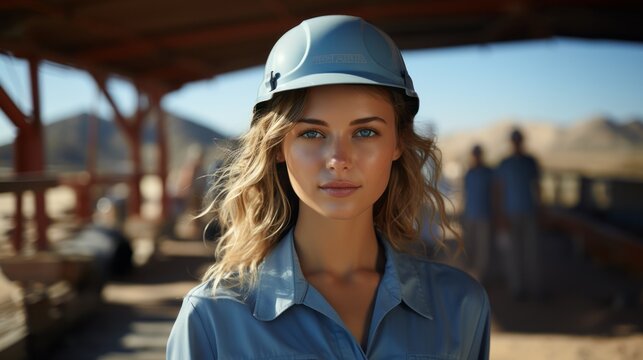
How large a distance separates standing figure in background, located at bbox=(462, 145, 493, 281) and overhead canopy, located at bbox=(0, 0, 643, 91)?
6.29 ft

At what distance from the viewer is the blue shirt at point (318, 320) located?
4.41 feet

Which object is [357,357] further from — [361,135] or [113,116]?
[113,116]

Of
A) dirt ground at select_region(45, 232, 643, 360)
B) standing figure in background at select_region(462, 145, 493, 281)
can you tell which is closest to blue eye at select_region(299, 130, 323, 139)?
dirt ground at select_region(45, 232, 643, 360)

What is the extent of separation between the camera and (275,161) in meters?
1.70

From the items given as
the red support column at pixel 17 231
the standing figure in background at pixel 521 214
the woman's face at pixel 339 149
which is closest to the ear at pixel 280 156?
the woman's face at pixel 339 149

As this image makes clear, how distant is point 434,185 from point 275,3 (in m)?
4.84

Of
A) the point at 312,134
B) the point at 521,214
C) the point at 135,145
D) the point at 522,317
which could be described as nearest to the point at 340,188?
the point at 312,134

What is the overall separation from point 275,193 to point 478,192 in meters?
5.50

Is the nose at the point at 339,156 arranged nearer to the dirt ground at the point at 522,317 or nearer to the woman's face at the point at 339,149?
the woman's face at the point at 339,149

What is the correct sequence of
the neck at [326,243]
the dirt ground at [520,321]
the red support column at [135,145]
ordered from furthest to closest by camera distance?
the red support column at [135,145] → the dirt ground at [520,321] → the neck at [326,243]

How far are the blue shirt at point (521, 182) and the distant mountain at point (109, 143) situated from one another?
11.4 metres

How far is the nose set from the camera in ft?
4.84

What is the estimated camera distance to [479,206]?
6.95 m

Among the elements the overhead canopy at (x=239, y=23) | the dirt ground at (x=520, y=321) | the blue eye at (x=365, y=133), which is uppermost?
the overhead canopy at (x=239, y=23)
